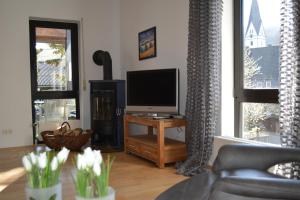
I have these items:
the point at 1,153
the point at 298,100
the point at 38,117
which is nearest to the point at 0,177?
the point at 1,153

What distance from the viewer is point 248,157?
202cm

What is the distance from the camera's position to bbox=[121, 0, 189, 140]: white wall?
4.19 meters

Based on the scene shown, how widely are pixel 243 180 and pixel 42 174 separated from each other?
89 cm

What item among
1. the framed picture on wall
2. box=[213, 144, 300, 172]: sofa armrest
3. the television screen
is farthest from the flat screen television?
box=[213, 144, 300, 172]: sofa armrest

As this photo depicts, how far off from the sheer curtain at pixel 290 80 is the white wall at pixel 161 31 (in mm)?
1669

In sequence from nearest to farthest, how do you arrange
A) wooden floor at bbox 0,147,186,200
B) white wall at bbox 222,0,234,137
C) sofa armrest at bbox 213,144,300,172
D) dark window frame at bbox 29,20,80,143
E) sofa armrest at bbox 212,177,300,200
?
sofa armrest at bbox 212,177,300,200, sofa armrest at bbox 213,144,300,172, wooden floor at bbox 0,147,186,200, white wall at bbox 222,0,234,137, dark window frame at bbox 29,20,80,143

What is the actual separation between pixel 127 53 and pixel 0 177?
303 cm

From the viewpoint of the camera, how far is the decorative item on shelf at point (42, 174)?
4.85ft

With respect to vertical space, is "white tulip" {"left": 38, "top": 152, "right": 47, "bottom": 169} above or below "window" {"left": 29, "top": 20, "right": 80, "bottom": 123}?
below

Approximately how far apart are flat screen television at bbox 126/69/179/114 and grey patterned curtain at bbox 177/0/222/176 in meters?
0.27

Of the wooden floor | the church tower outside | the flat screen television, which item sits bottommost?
the wooden floor

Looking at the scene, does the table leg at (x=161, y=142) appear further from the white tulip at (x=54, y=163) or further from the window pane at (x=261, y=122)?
the white tulip at (x=54, y=163)

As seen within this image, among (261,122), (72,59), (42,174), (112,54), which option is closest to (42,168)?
(42,174)

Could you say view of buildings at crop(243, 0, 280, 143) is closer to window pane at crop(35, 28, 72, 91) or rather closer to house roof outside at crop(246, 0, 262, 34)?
house roof outside at crop(246, 0, 262, 34)
